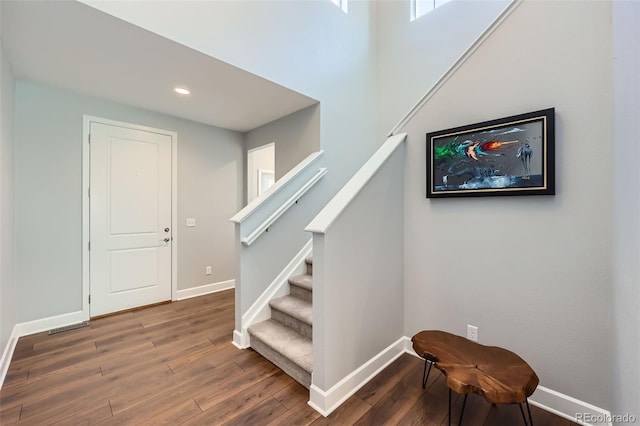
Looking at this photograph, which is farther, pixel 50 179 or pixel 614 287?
pixel 50 179

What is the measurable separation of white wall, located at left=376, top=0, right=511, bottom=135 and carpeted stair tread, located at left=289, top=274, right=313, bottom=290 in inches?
96.7

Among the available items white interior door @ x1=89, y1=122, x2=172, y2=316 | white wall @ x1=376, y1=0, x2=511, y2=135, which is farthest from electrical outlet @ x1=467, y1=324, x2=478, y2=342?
white interior door @ x1=89, y1=122, x2=172, y2=316

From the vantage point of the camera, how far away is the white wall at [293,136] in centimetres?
314

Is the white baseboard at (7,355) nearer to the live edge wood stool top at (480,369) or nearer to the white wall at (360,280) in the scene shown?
the white wall at (360,280)

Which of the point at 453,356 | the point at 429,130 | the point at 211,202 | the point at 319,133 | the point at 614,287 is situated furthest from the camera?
the point at 211,202

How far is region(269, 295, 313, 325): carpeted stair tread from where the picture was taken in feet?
7.33

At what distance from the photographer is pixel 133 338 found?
8.31 feet

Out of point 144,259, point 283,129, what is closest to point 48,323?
point 144,259

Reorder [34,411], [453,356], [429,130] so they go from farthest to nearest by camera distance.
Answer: [429,130] → [34,411] → [453,356]

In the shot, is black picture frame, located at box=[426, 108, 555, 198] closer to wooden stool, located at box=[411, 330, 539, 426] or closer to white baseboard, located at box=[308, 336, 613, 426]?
wooden stool, located at box=[411, 330, 539, 426]

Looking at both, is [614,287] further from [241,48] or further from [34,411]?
[34,411]

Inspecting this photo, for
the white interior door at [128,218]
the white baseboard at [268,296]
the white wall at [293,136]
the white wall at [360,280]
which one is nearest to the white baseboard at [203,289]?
the white interior door at [128,218]

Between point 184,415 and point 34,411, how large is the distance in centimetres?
97

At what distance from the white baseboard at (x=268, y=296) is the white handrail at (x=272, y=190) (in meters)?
0.74
